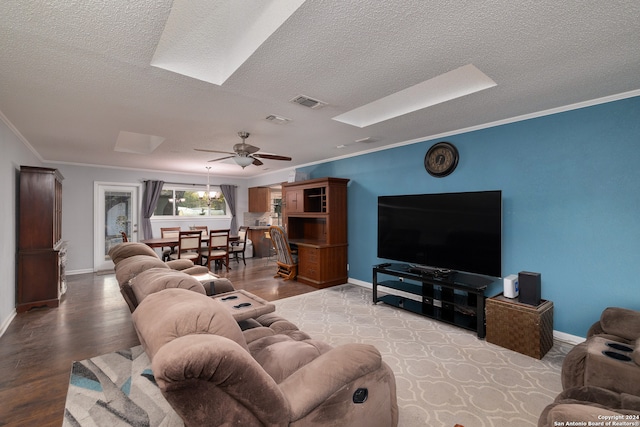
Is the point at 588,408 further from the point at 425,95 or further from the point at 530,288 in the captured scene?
the point at 425,95

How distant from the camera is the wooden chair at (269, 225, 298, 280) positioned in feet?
18.2

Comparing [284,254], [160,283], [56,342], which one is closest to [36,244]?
[56,342]

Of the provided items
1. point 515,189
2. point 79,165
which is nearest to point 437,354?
point 515,189

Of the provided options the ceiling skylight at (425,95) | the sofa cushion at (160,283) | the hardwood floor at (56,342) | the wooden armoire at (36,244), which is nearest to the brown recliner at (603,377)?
the sofa cushion at (160,283)

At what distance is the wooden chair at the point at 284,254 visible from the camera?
555 centimetres

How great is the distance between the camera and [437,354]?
2777 millimetres

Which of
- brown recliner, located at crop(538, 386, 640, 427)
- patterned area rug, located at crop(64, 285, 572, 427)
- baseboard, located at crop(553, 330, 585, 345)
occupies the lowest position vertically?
patterned area rug, located at crop(64, 285, 572, 427)

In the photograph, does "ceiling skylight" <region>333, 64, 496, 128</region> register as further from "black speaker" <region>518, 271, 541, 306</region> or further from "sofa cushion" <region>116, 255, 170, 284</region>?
"sofa cushion" <region>116, 255, 170, 284</region>

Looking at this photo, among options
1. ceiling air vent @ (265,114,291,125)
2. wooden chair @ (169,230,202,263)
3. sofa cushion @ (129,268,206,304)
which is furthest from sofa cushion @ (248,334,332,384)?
wooden chair @ (169,230,202,263)

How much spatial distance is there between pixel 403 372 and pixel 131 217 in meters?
7.25

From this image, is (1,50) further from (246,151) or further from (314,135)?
(314,135)

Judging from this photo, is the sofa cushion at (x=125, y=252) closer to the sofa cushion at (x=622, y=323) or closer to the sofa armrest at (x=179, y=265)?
the sofa armrest at (x=179, y=265)

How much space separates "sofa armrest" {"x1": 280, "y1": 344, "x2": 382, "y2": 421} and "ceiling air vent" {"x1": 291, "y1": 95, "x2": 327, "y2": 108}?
2.21 m

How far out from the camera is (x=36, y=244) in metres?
4.08
